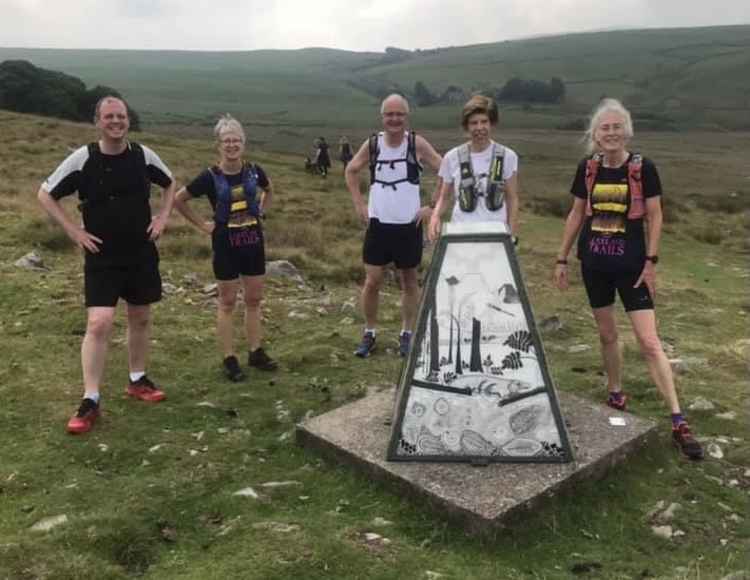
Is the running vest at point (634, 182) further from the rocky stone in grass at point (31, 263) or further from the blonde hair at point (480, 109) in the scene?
the rocky stone in grass at point (31, 263)

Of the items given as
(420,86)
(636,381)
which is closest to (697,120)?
(420,86)

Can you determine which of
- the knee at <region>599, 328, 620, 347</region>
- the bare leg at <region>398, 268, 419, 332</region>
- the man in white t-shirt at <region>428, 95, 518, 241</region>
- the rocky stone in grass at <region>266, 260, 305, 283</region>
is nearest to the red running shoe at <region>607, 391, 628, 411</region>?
the knee at <region>599, 328, 620, 347</region>

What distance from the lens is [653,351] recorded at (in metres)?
6.05

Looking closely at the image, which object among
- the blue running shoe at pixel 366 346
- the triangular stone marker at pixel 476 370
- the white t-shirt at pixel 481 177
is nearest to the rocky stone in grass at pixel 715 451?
the triangular stone marker at pixel 476 370

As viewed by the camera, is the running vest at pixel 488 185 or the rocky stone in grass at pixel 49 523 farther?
the running vest at pixel 488 185

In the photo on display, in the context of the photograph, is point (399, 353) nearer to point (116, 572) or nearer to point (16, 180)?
point (116, 572)

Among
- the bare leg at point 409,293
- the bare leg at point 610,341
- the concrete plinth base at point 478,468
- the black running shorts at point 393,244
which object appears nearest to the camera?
the concrete plinth base at point 478,468

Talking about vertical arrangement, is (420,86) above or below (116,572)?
above

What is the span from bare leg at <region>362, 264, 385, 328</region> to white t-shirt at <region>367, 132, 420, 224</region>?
22.6 inches

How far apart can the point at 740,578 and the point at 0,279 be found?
32.3 ft

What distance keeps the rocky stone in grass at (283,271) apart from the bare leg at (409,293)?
4676mm

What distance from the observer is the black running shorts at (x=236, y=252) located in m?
7.07

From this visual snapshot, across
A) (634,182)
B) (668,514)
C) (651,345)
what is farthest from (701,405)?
(634,182)

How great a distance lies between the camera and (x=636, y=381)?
25.2 ft
